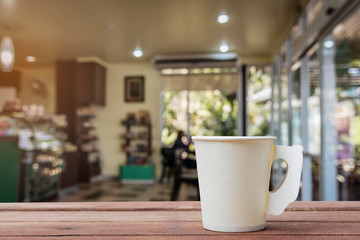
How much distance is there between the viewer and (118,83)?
9.99 metres

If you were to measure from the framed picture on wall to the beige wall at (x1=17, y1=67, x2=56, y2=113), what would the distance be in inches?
76.0

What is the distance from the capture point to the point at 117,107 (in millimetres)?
9945

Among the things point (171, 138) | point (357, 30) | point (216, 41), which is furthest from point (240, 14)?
point (171, 138)

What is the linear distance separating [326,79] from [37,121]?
173 inches

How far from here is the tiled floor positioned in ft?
21.4

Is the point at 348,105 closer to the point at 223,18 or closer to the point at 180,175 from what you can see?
the point at 180,175

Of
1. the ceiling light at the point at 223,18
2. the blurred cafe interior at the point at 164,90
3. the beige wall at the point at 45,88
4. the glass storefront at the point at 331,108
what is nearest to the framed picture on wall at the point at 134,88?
the blurred cafe interior at the point at 164,90

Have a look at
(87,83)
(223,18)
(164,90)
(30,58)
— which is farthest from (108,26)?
(30,58)

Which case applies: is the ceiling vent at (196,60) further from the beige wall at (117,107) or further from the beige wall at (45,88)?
the beige wall at (45,88)

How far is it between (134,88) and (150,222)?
30.8ft

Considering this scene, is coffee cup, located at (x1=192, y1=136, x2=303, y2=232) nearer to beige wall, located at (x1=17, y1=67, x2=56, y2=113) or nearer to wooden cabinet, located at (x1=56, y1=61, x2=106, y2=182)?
wooden cabinet, located at (x1=56, y1=61, x2=106, y2=182)

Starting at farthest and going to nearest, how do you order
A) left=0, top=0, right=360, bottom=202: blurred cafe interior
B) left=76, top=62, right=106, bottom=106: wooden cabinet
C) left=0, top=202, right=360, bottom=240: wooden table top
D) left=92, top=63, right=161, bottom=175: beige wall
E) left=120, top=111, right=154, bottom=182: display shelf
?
1. left=92, top=63, right=161, bottom=175: beige wall
2. left=120, top=111, right=154, bottom=182: display shelf
3. left=76, top=62, right=106, bottom=106: wooden cabinet
4. left=0, top=0, right=360, bottom=202: blurred cafe interior
5. left=0, top=202, right=360, bottom=240: wooden table top

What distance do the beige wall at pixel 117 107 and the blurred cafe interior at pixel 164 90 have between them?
26mm

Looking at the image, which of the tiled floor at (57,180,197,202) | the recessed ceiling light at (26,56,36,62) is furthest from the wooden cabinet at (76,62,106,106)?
the tiled floor at (57,180,197,202)
